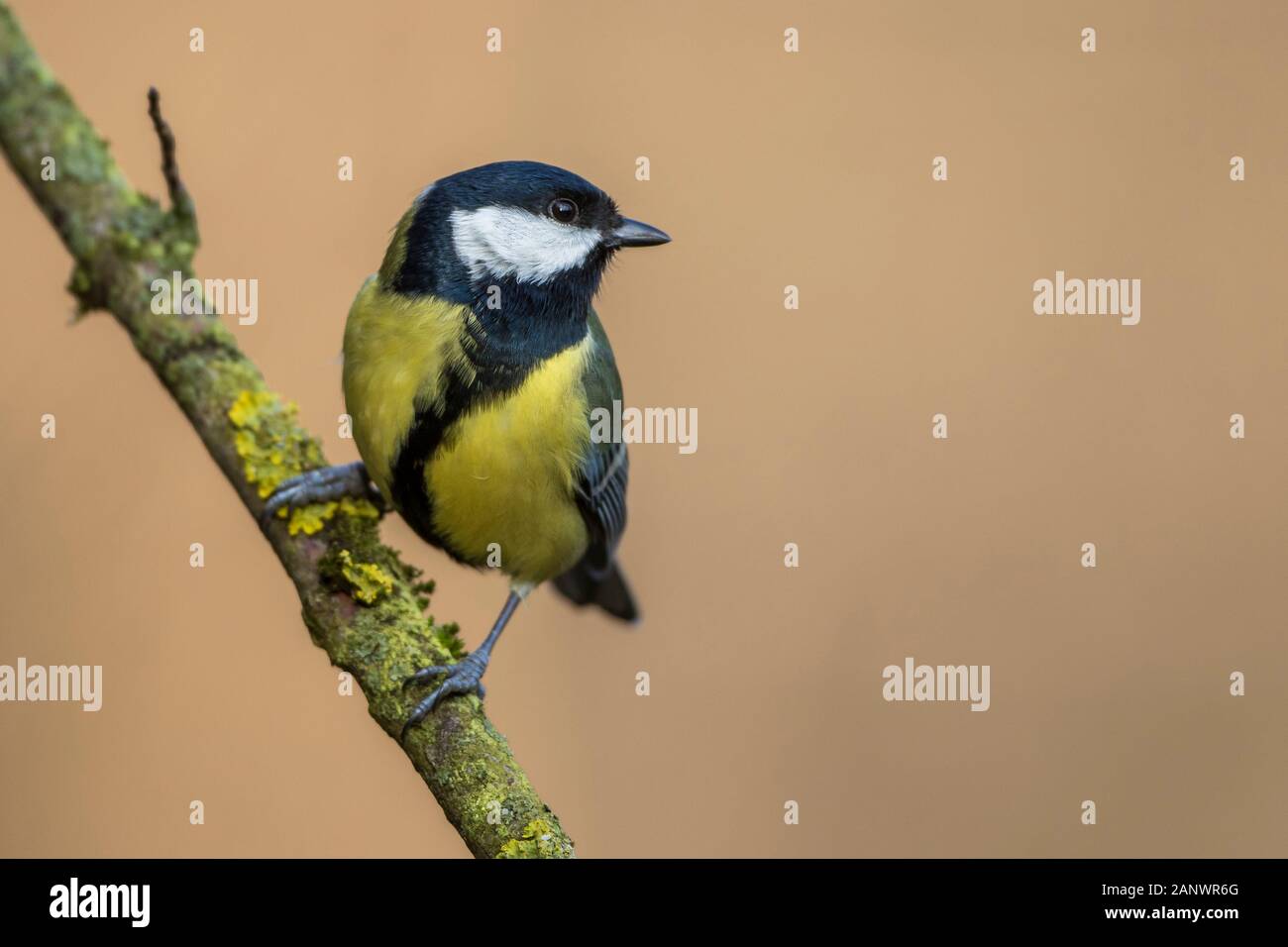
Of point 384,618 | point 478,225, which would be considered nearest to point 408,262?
point 478,225

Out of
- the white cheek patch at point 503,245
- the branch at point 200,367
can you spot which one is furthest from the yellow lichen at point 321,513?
the white cheek patch at point 503,245

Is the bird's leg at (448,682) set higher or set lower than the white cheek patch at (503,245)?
lower

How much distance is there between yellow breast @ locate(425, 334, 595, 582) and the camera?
2455mm

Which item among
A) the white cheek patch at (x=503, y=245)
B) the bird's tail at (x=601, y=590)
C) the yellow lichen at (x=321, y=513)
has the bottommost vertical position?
the bird's tail at (x=601, y=590)

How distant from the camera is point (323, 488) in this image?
97.8 inches

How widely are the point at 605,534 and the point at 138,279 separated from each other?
3.76 feet

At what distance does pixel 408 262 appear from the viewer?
2.51 metres

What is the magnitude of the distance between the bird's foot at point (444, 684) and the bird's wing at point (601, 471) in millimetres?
533

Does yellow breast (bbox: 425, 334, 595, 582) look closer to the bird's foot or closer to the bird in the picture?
the bird

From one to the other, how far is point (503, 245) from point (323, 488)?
0.59 metres

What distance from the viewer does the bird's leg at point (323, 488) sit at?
2438 millimetres

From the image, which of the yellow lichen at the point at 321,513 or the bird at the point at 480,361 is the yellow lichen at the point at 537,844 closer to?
the bird at the point at 480,361

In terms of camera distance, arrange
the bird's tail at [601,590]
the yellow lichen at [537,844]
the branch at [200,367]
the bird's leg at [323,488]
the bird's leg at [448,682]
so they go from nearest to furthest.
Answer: the yellow lichen at [537,844]
the bird's leg at [448,682]
the branch at [200,367]
the bird's leg at [323,488]
the bird's tail at [601,590]

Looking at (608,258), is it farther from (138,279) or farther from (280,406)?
(138,279)
